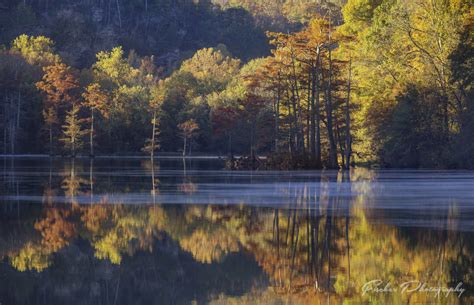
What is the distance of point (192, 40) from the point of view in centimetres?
15625

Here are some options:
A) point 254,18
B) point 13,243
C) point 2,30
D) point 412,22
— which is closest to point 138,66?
point 2,30

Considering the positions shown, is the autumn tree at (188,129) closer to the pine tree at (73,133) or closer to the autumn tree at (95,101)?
the autumn tree at (95,101)

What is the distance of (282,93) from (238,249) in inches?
2120

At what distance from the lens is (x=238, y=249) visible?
575 inches

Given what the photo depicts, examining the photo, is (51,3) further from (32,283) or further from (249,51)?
(32,283)

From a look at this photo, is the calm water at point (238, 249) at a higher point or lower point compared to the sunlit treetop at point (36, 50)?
lower

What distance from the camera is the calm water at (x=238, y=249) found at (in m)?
10.9

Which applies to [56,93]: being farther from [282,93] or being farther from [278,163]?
[278,163]

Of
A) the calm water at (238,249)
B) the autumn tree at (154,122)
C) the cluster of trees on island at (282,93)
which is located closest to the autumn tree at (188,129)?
the cluster of trees on island at (282,93)

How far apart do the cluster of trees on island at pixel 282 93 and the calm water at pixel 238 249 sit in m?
29.8

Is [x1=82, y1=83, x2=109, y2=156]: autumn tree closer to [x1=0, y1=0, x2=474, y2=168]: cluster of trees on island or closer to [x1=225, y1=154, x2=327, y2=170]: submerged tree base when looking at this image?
[x1=0, y1=0, x2=474, y2=168]: cluster of trees on island

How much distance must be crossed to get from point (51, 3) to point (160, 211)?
133 meters

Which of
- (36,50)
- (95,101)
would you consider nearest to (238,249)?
(95,101)

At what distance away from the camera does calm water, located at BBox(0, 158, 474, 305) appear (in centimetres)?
1094
